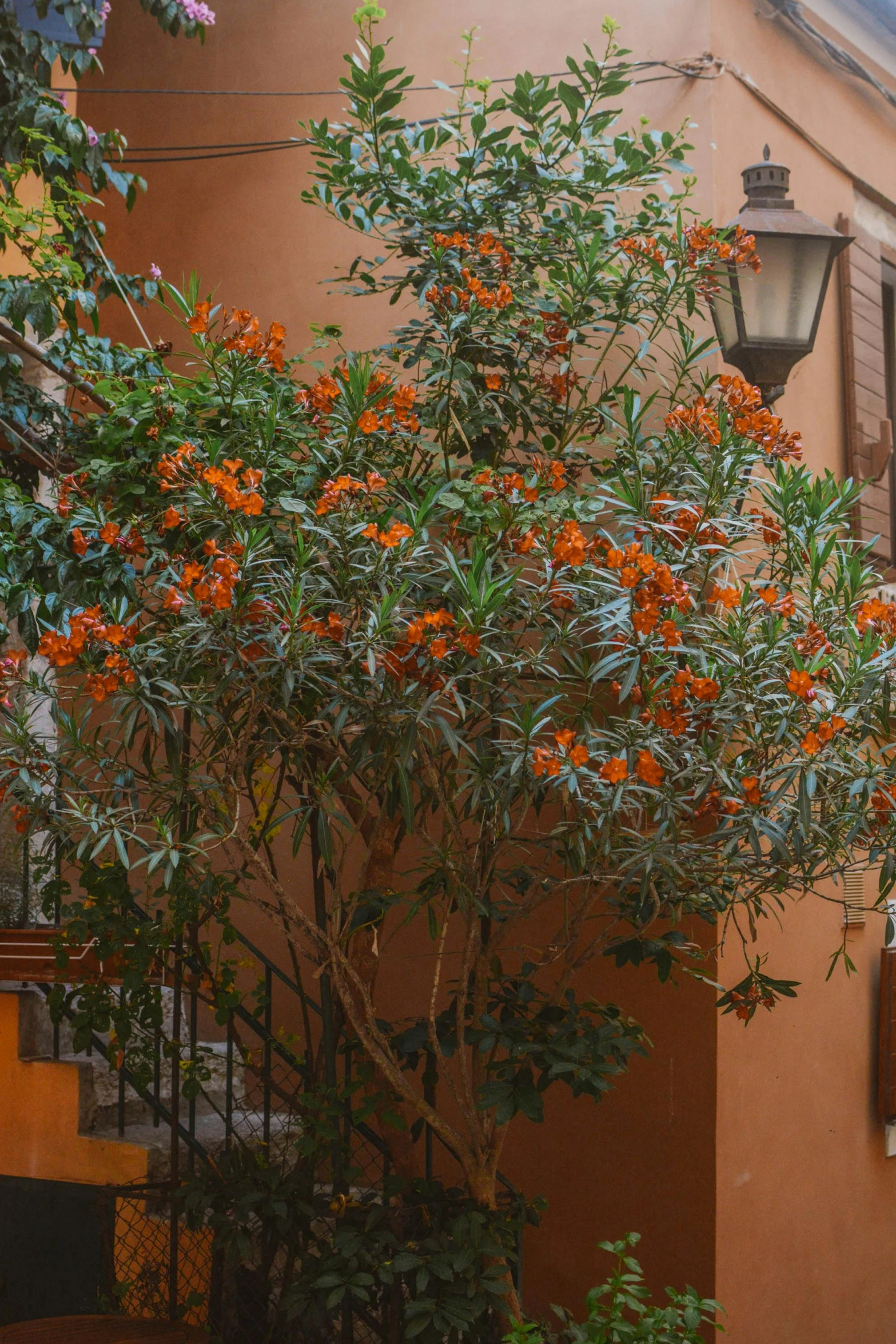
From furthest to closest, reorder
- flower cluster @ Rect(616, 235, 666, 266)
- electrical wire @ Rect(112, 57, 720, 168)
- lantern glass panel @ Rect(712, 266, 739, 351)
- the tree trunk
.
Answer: electrical wire @ Rect(112, 57, 720, 168), lantern glass panel @ Rect(712, 266, 739, 351), flower cluster @ Rect(616, 235, 666, 266), the tree trunk

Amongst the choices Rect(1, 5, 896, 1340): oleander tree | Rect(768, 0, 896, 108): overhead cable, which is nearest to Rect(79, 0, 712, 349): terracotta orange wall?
Rect(768, 0, 896, 108): overhead cable

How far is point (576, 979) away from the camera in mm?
4422

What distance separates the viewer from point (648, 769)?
8.93 ft

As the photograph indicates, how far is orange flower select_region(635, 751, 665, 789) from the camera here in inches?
107

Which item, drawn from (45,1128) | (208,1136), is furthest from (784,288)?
(45,1128)

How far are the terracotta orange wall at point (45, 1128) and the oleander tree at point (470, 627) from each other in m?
0.28

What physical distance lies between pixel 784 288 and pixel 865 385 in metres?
1.21

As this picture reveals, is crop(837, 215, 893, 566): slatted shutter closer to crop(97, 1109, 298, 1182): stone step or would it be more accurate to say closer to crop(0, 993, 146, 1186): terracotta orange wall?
crop(97, 1109, 298, 1182): stone step

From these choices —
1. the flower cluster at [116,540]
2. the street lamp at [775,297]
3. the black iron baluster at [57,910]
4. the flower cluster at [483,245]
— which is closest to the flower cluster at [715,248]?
the street lamp at [775,297]

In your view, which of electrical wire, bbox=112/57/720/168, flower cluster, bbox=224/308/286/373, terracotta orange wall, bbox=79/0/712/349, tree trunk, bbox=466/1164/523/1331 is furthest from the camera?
electrical wire, bbox=112/57/720/168

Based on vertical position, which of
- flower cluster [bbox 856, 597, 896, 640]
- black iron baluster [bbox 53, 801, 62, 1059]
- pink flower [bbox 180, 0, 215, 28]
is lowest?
black iron baluster [bbox 53, 801, 62, 1059]

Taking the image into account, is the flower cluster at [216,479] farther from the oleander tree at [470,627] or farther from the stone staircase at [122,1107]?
the stone staircase at [122,1107]

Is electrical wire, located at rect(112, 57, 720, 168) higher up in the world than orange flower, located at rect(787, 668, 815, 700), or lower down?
higher up

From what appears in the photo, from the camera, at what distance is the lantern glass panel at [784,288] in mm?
3910
